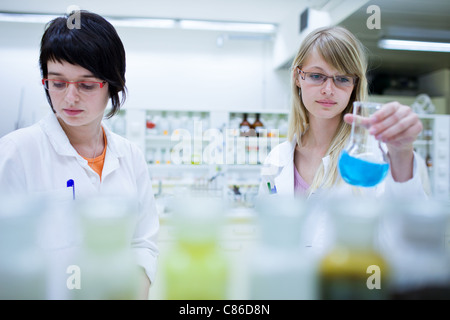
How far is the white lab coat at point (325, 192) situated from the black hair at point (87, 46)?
0.51 m

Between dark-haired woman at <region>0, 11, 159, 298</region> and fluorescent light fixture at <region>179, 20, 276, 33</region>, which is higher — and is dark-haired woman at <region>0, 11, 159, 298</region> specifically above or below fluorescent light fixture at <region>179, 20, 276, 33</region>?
below

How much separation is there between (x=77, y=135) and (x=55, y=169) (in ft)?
0.46

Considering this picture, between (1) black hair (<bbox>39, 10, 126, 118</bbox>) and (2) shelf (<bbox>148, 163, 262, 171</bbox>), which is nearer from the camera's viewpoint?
(1) black hair (<bbox>39, 10, 126, 118</bbox>)

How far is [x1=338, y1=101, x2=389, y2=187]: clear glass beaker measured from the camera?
527 mm

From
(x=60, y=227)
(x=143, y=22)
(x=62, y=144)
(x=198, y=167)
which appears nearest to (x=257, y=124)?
(x=198, y=167)

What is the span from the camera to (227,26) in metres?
3.96

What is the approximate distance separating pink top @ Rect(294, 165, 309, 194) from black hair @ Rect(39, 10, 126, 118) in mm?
→ 569

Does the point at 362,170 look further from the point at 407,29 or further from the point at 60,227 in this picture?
the point at 407,29

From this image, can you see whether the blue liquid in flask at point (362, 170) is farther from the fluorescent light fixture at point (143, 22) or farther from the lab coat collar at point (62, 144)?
the fluorescent light fixture at point (143, 22)

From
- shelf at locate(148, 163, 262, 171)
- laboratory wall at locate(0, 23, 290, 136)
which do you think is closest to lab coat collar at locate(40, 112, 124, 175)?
shelf at locate(148, 163, 262, 171)

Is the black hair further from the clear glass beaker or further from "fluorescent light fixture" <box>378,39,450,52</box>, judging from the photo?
"fluorescent light fixture" <box>378,39,450,52</box>

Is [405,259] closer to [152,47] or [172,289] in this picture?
[172,289]

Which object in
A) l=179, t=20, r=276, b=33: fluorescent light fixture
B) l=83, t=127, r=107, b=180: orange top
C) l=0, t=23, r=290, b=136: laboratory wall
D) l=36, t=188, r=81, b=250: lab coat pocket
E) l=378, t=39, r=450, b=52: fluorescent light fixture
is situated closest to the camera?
l=36, t=188, r=81, b=250: lab coat pocket

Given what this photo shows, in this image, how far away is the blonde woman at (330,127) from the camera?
53cm
